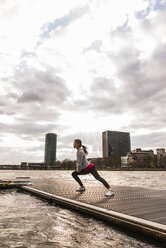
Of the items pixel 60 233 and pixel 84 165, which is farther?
pixel 84 165

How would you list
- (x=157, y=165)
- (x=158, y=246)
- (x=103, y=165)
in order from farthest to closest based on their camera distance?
(x=103, y=165), (x=157, y=165), (x=158, y=246)

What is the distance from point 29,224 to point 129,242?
2.69 metres

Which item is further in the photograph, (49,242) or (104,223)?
(104,223)

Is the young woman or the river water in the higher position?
the young woman

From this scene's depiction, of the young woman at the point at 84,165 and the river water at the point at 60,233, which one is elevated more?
the young woman at the point at 84,165

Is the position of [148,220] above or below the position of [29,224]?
above

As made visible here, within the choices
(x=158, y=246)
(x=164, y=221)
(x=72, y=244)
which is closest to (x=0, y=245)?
(x=72, y=244)

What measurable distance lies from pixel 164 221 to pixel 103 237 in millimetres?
1453

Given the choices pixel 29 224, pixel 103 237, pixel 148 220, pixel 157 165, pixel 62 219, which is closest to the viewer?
pixel 103 237

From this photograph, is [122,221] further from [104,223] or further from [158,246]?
[158,246]

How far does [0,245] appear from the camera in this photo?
3699mm

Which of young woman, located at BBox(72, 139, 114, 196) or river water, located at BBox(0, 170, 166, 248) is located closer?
river water, located at BBox(0, 170, 166, 248)

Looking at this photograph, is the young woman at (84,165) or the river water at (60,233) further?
the young woman at (84,165)

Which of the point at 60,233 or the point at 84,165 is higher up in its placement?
the point at 84,165
